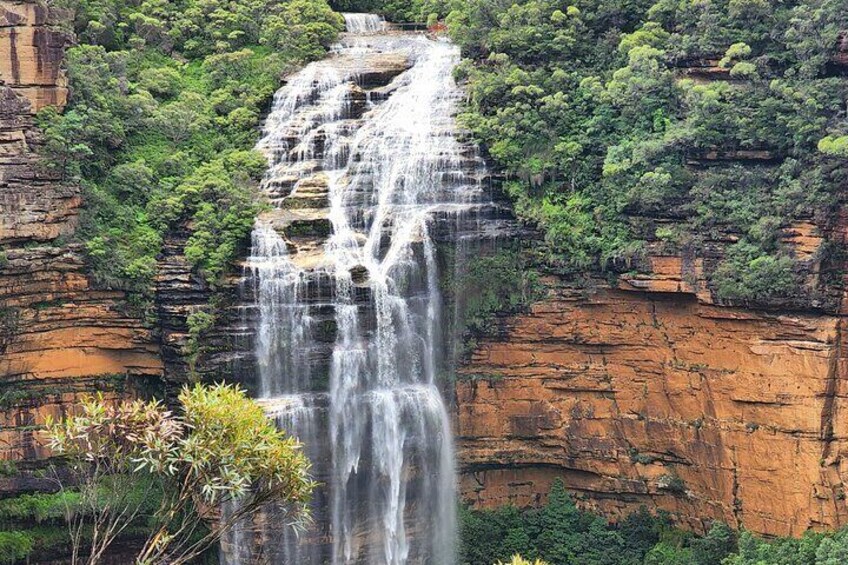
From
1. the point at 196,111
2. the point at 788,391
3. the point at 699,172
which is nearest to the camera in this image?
the point at 788,391

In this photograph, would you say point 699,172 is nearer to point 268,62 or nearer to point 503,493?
point 503,493

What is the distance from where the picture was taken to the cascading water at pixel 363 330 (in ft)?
91.6

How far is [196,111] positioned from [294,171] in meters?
4.35

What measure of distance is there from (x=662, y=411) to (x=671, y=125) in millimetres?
7600

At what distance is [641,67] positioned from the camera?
29266 millimetres

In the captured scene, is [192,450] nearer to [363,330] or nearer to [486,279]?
[363,330]

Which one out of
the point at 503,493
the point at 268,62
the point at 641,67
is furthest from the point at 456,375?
the point at 268,62

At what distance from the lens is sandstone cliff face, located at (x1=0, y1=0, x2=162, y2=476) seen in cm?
2673

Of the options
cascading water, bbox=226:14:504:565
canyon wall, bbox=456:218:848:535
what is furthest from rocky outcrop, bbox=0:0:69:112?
canyon wall, bbox=456:218:848:535

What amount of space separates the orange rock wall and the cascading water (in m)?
1.74

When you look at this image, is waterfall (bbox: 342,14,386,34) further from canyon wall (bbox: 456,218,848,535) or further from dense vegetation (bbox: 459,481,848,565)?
dense vegetation (bbox: 459,481,848,565)

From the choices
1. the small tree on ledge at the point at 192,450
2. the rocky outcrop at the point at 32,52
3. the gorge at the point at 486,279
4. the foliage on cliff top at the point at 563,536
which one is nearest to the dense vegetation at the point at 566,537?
the foliage on cliff top at the point at 563,536

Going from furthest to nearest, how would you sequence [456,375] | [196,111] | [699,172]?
[196,111] < [456,375] < [699,172]

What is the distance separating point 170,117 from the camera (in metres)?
31.8
